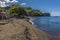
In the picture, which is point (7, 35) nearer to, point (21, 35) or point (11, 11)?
point (21, 35)

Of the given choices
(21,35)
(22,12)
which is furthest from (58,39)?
(22,12)

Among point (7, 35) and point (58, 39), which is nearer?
point (7, 35)

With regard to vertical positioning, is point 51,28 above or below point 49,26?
above

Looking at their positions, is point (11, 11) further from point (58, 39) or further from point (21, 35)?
point (21, 35)

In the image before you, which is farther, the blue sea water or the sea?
the blue sea water

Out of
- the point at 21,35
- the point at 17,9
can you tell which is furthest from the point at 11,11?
the point at 21,35

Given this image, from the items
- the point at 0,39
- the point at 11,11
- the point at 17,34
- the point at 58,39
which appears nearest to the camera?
the point at 0,39

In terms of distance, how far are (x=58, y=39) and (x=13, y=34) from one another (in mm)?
6423

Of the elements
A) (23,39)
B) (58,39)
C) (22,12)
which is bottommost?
(22,12)

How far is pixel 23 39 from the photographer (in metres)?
3.79

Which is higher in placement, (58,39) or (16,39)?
(16,39)

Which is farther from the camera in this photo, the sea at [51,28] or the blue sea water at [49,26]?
the blue sea water at [49,26]

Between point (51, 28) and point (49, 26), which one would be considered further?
point (49, 26)

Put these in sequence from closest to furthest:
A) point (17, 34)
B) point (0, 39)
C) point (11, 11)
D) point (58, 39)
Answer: point (0, 39) < point (17, 34) < point (58, 39) < point (11, 11)
